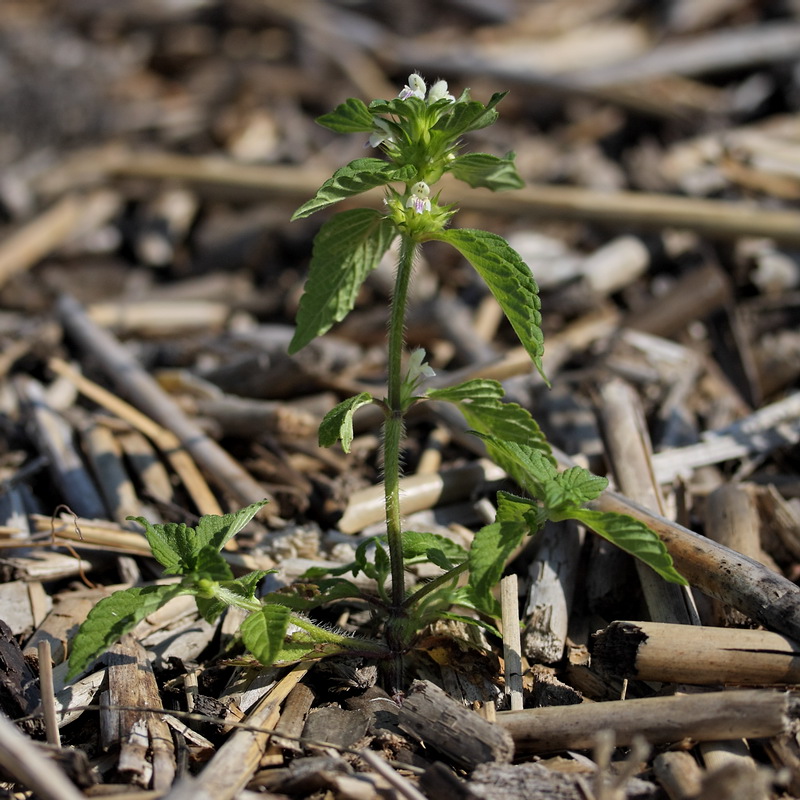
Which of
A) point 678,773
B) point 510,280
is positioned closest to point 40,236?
point 510,280

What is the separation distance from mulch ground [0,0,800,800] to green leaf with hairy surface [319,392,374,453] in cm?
65

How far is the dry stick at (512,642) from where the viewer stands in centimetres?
219

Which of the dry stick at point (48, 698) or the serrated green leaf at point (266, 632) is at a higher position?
the serrated green leaf at point (266, 632)

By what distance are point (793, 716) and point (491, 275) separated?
1214 millimetres

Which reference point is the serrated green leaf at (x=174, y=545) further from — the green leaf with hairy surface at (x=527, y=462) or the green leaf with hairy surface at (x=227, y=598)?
the green leaf with hairy surface at (x=527, y=462)

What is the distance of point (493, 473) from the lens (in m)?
3.00

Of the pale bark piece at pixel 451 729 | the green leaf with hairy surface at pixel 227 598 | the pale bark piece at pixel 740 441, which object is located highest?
the pale bark piece at pixel 740 441

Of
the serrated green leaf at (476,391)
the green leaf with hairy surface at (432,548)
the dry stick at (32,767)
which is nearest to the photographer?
the dry stick at (32,767)

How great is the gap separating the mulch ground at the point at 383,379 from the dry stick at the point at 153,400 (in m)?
0.02

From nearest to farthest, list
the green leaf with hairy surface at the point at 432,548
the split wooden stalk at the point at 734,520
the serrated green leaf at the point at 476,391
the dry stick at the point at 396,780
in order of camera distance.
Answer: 1. the dry stick at the point at 396,780
2. the serrated green leaf at the point at 476,391
3. the green leaf with hairy surface at the point at 432,548
4. the split wooden stalk at the point at 734,520

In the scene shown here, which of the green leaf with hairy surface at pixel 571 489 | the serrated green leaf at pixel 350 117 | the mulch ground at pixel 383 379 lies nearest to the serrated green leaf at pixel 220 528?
the mulch ground at pixel 383 379

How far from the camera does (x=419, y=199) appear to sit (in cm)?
200

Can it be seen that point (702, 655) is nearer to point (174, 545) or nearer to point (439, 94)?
point (174, 545)

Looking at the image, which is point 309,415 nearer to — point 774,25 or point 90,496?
point 90,496
